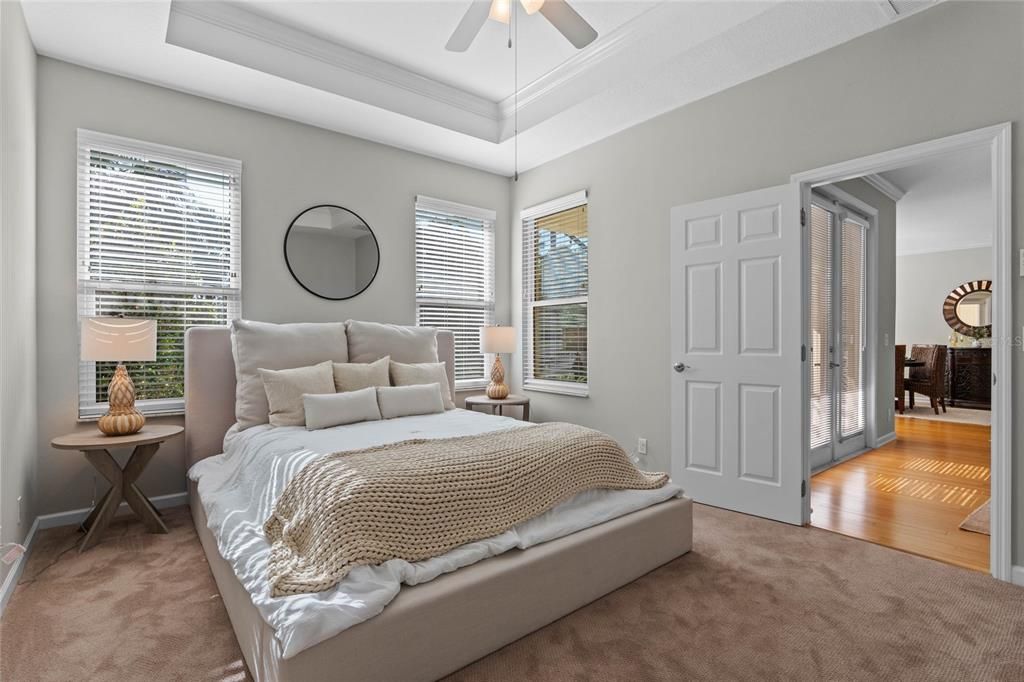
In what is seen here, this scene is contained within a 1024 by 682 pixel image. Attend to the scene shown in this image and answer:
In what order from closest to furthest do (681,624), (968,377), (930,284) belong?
(681,624), (968,377), (930,284)

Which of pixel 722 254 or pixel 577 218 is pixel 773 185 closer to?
pixel 722 254

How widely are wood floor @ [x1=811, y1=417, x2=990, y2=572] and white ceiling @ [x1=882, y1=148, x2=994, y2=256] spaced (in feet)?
7.43

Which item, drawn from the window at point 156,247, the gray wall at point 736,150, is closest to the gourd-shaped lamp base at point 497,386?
the gray wall at point 736,150

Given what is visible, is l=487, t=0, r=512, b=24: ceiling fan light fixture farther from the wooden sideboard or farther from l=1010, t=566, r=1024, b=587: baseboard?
the wooden sideboard

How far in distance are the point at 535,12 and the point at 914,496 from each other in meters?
3.92

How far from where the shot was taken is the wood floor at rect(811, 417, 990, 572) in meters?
2.78

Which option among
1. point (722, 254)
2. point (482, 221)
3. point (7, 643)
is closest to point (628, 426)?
point (722, 254)

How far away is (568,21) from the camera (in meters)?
2.25

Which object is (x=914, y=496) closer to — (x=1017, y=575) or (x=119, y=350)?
(x=1017, y=575)

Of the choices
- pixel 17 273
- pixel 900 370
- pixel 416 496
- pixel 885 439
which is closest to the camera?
pixel 416 496

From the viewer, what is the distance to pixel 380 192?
4.29 m

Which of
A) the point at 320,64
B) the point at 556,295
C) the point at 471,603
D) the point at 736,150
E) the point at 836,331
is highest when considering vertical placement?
the point at 320,64

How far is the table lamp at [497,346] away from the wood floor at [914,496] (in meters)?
2.43

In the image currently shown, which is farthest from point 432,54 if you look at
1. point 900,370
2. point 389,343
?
point 900,370
